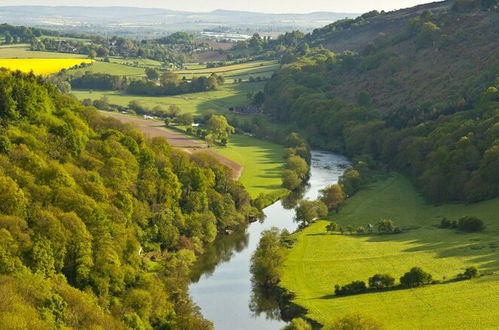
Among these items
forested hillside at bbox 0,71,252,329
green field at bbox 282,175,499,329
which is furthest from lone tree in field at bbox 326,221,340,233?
forested hillside at bbox 0,71,252,329

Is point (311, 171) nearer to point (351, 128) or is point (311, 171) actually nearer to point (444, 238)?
point (351, 128)

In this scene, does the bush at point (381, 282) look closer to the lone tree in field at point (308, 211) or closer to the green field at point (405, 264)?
the green field at point (405, 264)

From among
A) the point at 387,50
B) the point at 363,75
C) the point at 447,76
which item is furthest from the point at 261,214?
the point at 387,50

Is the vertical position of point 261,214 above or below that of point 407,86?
below

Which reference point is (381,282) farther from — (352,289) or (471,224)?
(471,224)

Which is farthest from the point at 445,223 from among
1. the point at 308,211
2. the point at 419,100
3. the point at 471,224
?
the point at 419,100

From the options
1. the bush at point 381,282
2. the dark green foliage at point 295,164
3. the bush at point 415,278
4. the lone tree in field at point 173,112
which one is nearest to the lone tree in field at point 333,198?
the dark green foliage at point 295,164

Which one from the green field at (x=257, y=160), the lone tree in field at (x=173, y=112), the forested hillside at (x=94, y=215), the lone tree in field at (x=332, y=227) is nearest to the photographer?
the forested hillside at (x=94, y=215)
